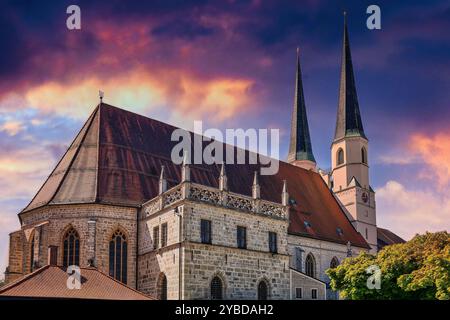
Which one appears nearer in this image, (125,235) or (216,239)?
(216,239)

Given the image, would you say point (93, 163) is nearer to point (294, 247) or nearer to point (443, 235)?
point (294, 247)

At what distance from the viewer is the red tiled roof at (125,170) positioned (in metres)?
33.7

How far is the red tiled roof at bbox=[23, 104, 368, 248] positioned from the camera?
3372 cm

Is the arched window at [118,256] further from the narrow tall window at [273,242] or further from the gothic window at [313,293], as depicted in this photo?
the gothic window at [313,293]

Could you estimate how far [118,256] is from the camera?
32406 millimetres

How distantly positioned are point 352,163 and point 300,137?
10044 millimetres

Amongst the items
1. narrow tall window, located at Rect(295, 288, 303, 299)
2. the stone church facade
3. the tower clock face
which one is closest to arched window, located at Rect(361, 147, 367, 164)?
the tower clock face

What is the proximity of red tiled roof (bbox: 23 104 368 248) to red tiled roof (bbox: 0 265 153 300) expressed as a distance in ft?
22.1

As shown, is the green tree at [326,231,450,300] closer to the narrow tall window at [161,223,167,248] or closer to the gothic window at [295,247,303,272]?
the gothic window at [295,247,303,272]
